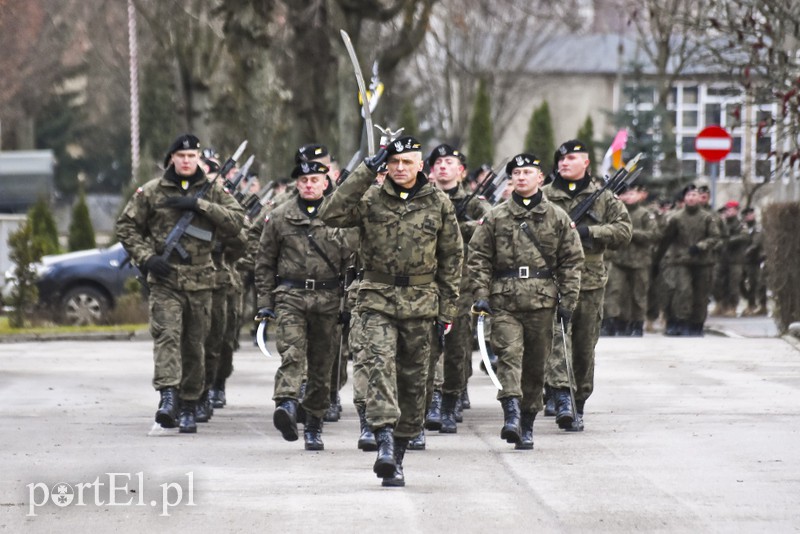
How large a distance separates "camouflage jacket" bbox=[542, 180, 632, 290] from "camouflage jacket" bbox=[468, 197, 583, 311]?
1.35 metres

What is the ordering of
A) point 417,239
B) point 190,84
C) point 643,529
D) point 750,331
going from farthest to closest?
point 190,84 < point 750,331 < point 417,239 < point 643,529

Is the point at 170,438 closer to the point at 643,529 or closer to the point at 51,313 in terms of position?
the point at 643,529

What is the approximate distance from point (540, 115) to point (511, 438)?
4289 cm

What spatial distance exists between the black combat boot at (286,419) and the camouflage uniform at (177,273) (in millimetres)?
1212

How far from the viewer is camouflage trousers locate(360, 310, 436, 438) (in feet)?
33.9

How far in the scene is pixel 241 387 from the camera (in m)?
17.2

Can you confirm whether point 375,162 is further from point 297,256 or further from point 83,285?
point 83,285

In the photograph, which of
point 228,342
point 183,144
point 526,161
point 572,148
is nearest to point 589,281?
point 572,148

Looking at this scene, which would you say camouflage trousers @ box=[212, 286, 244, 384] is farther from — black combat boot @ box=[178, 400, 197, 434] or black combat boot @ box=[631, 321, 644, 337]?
black combat boot @ box=[631, 321, 644, 337]

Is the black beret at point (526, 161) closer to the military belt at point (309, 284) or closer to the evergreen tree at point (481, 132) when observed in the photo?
the military belt at point (309, 284)

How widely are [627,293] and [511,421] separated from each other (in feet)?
41.0

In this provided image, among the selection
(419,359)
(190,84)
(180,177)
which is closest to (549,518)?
(419,359)

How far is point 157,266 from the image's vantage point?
12977 millimetres

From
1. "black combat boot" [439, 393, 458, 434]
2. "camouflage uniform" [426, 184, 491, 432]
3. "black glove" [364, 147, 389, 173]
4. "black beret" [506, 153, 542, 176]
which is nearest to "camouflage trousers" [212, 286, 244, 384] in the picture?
"camouflage uniform" [426, 184, 491, 432]
